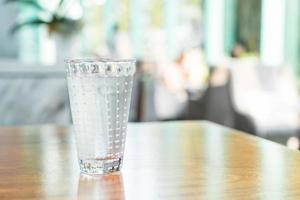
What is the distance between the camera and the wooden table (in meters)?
0.62

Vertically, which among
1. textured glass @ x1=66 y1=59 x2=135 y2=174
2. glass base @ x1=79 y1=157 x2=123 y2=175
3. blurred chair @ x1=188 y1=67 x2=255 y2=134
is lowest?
blurred chair @ x1=188 y1=67 x2=255 y2=134

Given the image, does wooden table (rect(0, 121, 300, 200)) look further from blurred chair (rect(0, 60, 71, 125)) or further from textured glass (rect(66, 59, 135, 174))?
blurred chair (rect(0, 60, 71, 125))

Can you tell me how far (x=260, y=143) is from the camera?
95cm

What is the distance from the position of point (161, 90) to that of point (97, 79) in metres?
3.09

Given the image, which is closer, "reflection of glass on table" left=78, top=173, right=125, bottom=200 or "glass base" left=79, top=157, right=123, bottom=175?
"reflection of glass on table" left=78, top=173, right=125, bottom=200

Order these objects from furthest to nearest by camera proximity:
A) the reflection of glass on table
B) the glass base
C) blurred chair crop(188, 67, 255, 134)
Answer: blurred chair crop(188, 67, 255, 134)
the glass base
the reflection of glass on table

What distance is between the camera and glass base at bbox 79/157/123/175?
716 mm

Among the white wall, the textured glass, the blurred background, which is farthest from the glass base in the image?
the white wall

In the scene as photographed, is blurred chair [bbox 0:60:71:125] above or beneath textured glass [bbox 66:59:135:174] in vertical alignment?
beneath

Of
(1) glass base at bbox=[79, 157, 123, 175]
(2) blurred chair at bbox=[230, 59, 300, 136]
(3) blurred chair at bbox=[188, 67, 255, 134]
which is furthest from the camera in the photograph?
(3) blurred chair at bbox=[188, 67, 255, 134]

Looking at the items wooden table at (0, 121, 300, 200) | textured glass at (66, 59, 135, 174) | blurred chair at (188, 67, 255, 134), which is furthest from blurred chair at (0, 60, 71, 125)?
blurred chair at (188, 67, 255, 134)

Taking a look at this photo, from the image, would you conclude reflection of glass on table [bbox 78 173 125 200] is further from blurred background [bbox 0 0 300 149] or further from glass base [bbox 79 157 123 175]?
blurred background [bbox 0 0 300 149]

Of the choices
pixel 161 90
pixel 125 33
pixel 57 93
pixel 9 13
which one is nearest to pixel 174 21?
pixel 125 33

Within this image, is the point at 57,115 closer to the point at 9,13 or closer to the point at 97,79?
the point at 97,79
